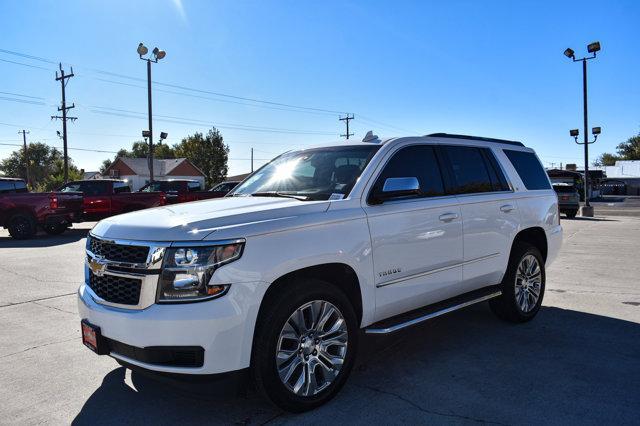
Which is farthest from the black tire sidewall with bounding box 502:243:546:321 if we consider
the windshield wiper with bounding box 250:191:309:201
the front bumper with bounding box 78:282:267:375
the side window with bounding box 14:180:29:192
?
the side window with bounding box 14:180:29:192

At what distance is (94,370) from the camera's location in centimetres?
421

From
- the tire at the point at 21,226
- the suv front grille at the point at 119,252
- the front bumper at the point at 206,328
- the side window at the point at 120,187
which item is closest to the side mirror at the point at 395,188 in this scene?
the front bumper at the point at 206,328

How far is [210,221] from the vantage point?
3.16 metres

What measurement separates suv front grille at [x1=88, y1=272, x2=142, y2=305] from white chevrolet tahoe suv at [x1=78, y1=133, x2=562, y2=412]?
0.04ft

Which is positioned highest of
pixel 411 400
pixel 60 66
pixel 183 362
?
pixel 60 66

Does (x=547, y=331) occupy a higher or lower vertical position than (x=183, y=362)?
lower

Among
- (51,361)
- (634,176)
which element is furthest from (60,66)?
(634,176)

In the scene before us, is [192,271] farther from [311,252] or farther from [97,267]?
[97,267]

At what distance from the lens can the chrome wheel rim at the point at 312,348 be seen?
331 cm

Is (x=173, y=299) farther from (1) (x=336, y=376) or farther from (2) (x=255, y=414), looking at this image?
(1) (x=336, y=376)

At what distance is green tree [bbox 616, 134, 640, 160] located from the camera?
103125mm

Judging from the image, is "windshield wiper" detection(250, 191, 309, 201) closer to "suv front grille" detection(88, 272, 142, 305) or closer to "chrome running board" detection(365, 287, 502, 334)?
"chrome running board" detection(365, 287, 502, 334)

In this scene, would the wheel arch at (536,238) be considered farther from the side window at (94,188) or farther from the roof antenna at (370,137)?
the side window at (94,188)

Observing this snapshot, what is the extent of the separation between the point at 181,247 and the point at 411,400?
193 centimetres
